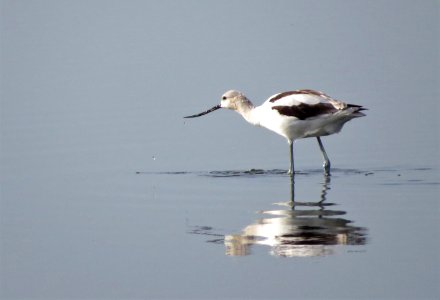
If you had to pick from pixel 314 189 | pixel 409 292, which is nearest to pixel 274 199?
pixel 314 189

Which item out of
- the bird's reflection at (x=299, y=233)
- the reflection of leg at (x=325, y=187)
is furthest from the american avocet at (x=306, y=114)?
the bird's reflection at (x=299, y=233)

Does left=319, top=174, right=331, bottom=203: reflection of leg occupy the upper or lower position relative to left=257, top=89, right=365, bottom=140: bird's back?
lower

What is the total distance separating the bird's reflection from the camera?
9.89 m

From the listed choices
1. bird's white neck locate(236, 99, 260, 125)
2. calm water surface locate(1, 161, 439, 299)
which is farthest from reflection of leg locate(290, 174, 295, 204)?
bird's white neck locate(236, 99, 260, 125)

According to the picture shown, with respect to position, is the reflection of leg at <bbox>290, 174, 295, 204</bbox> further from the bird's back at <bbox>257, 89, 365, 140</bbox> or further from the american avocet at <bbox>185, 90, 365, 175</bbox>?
the bird's back at <bbox>257, 89, 365, 140</bbox>

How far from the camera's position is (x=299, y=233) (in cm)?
1043

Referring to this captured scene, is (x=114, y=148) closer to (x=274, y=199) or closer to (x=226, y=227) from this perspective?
(x=274, y=199)

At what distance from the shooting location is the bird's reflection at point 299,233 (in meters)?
9.89

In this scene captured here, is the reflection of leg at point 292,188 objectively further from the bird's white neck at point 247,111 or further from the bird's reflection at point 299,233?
the bird's white neck at point 247,111

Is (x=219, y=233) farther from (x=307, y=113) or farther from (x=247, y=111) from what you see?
(x=247, y=111)

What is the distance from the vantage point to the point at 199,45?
25812 millimetres

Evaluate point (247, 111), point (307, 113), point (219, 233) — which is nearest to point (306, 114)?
point (307, 113)

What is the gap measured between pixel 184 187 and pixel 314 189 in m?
1.52

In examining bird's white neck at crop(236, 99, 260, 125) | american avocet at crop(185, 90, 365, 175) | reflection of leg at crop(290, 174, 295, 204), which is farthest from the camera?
bird's white neck at crop(236, 99, 260, 125)
